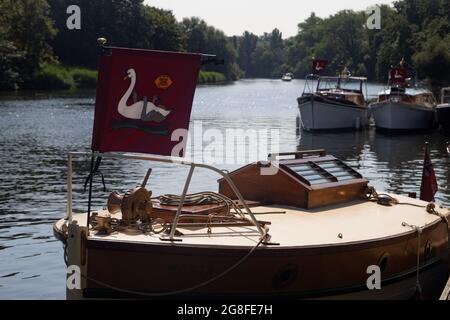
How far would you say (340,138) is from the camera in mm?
47656

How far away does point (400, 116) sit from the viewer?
5112 cm

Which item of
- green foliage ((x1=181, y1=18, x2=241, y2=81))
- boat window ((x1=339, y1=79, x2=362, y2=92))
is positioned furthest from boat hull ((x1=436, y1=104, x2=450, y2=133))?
green foliage ((x1=181, y1=18, x2=241, y2=81))

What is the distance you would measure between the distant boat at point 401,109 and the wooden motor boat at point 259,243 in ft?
124

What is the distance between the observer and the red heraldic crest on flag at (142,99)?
408 inches

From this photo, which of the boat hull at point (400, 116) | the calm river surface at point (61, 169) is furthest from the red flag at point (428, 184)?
the boat hull at point (400, 116)

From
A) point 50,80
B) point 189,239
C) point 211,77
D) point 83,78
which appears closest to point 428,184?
point 189,239

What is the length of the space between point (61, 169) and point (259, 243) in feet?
71.0

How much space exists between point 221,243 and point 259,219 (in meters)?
1.84

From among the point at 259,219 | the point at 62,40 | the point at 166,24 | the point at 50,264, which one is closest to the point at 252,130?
the point at 50,264

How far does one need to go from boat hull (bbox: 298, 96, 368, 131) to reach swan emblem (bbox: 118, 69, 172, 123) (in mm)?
40314

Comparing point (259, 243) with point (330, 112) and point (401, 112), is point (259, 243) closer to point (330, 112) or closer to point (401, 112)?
point (330, 112)

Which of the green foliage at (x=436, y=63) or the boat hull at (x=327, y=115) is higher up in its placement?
the green foliage at (x=436, y=63)

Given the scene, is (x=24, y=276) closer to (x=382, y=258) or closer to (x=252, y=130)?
(x=382, y=258)

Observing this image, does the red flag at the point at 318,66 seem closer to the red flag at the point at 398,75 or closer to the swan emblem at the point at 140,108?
the red flag at the point at 398,75
